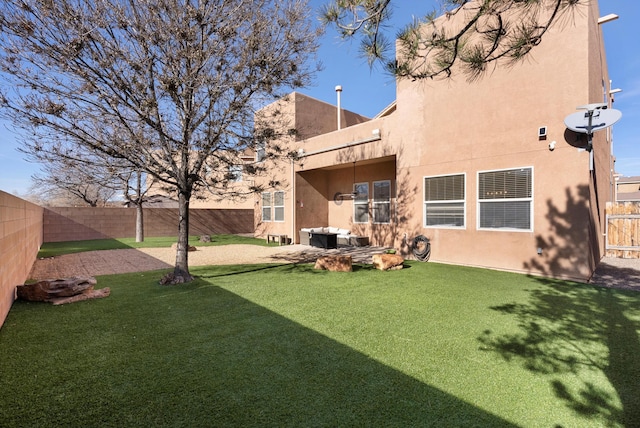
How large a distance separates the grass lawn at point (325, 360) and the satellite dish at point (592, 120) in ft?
9.80

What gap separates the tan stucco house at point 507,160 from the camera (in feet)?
19.9

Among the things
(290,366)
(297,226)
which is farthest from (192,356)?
(297,226)

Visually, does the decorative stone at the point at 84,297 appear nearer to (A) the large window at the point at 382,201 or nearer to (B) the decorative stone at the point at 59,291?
(B) the decorative stone at the point at 59,291

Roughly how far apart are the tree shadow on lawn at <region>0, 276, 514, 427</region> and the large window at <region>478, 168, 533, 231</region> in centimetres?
565

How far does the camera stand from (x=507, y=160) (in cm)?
688

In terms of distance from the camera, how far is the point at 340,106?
46.2ft

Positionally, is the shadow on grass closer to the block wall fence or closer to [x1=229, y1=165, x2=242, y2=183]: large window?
[x1=229, y1=165, x2=242, y2=183]: large window

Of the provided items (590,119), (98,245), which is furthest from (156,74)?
(98,245)

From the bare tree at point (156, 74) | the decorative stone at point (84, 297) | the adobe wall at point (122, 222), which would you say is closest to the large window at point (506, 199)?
the bare tree at point (156, 74)

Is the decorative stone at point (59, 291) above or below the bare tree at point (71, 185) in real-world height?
below

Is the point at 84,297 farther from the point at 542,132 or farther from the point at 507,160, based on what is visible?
the point at 542,132

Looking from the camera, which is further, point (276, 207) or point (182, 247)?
point (276, 207)

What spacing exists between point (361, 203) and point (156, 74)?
9020 millimetres

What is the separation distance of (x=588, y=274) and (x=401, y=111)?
19.0 feet
